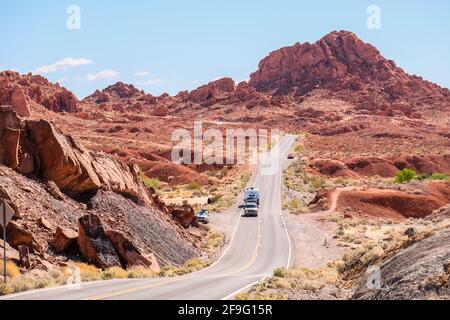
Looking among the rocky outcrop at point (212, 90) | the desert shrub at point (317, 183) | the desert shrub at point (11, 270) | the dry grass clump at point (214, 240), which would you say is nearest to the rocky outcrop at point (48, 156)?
the desert shrub at point (11, 270)

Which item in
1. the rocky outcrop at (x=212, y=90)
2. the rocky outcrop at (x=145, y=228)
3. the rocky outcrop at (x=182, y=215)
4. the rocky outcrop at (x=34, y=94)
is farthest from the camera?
the rocky outcrop at (x=212, y=90)

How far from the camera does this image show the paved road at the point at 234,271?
13.7 metres

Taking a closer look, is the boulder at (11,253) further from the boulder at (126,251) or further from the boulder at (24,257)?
the boulder at (126,251)

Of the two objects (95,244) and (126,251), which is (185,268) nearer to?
(126,251)

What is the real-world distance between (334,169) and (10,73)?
107330mm

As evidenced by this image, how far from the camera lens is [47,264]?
18.9 m

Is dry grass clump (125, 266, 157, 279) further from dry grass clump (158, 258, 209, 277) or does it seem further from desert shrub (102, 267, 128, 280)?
dry grass clump (158, 258, 209, 277)

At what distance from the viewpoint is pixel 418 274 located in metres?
12.7

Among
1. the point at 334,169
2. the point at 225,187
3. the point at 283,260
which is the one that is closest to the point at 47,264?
the point at 283,260

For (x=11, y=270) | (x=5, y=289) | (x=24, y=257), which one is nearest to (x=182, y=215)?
(x=24, y=257)

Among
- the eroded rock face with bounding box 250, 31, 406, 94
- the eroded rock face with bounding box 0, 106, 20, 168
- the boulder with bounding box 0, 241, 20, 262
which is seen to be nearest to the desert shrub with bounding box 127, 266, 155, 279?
the boulder with bounding box 0, 241, 20, 262

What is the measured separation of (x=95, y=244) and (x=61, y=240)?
4.43ft

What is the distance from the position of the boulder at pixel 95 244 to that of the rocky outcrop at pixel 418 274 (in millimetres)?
10508
